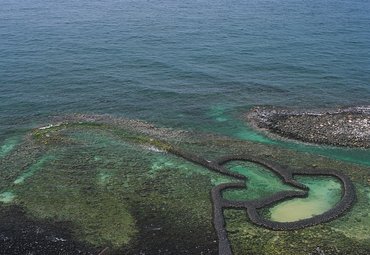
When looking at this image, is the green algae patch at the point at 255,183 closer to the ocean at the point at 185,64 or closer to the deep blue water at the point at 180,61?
the ocean at the point at 185,64

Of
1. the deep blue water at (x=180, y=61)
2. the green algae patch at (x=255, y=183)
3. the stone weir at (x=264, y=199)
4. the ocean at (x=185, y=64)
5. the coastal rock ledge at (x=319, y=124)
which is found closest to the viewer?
the stone weir at (x=264, y=199)

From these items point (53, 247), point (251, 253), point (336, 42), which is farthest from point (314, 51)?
point (53, 247)

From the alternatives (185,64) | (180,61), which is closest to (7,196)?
(185,64)

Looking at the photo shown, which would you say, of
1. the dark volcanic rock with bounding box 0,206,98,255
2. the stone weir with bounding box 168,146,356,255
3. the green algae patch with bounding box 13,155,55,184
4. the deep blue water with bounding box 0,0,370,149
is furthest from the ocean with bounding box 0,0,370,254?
the dark volcanic rock with bounding box 0,206,98,255

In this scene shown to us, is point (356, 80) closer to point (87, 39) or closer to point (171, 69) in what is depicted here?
point (171, 69)

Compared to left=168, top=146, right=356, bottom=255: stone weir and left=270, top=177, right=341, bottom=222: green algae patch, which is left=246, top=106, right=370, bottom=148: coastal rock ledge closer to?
A: left=168, top=146, right=356, bottom=255: stone weir

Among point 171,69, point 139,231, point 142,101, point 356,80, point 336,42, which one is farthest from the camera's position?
point 336,42

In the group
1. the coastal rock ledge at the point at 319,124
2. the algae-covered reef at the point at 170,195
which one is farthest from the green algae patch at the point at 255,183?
the coastal rock ledge at the point at 319,124
